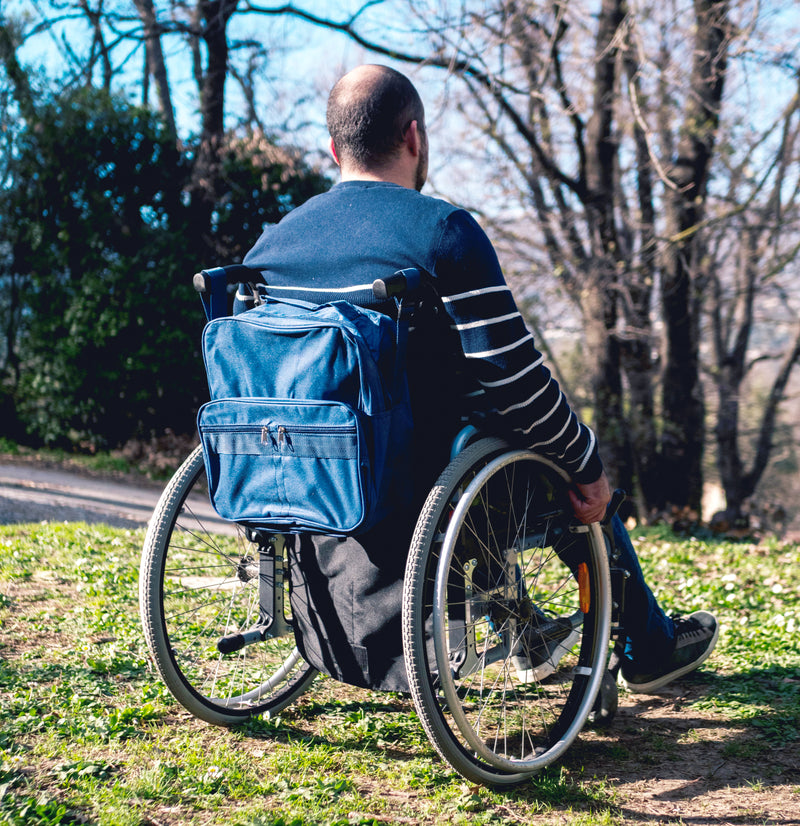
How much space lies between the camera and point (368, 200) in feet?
7.04

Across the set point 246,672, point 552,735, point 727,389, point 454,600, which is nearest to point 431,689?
point 454,600

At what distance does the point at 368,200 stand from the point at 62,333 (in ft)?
27.7

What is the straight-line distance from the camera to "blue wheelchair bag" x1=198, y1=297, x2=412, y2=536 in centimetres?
186

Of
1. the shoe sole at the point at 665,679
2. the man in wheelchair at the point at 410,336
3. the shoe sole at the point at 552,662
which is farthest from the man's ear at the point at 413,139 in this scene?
the shoe sole at the point at 665,679

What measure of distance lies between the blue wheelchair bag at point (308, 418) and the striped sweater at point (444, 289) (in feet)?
0.51

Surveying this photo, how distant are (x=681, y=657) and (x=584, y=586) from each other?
1.84 ft

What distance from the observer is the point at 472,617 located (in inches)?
85.0

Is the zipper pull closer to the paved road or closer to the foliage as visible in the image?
the paved road

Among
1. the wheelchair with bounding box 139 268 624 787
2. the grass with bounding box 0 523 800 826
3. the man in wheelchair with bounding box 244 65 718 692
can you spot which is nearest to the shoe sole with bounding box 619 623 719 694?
the grass with bounding box 0 523 800 826

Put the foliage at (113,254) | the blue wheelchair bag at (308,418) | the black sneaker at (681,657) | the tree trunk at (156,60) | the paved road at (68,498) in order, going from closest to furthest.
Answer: the blue wheelchair bag at (308,418) → the black sneaker at (681,657) → the paved road at (68,498) → the foliage at (113,254) → the tree trunk at (156,60)

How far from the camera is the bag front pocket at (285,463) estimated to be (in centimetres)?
187

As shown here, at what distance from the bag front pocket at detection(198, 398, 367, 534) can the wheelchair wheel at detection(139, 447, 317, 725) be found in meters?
0.20

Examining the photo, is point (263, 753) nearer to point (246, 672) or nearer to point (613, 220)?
point (246, 672)

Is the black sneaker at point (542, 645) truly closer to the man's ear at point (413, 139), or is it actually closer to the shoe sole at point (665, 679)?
the shoe sole at point (665, 679)
